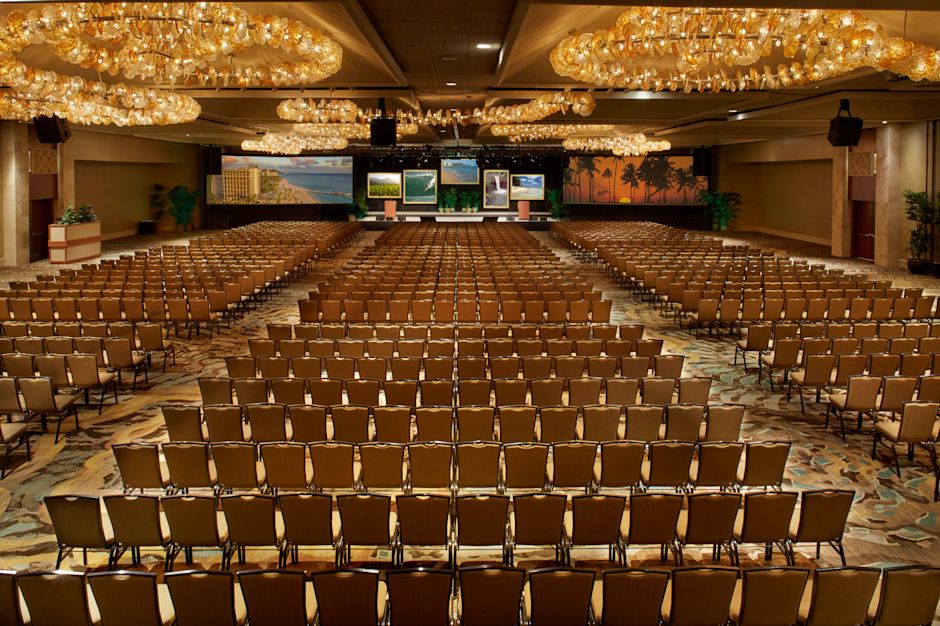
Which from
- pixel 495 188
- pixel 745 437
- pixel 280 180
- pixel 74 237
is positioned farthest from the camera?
pixel 495 188

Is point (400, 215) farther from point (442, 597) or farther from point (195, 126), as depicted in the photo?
point (442, 597)

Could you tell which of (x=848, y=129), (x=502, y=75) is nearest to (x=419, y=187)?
(x=502, y=75)

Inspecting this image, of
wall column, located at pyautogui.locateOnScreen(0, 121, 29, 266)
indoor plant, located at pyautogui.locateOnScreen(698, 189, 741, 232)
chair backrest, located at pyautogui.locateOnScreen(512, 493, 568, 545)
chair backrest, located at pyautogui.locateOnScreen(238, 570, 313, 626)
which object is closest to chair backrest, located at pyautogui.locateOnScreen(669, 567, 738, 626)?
chair backrest, located at pyautogui.locateOnScreen(512, 493, 568, 545)

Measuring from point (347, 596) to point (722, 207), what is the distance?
41.3m

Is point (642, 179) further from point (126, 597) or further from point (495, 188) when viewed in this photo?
point (126, 597)

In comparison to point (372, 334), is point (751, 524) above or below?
below

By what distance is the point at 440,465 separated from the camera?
6758mm

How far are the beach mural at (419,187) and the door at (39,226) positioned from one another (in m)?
21.8

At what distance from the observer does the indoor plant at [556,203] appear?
45.5 m

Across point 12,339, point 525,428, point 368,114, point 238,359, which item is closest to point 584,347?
point 525,428

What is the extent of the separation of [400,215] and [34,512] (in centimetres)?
3999

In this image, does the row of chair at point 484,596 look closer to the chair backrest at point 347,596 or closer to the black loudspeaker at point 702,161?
the chair backrest at point 347,596

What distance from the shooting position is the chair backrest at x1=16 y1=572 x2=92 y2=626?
14.4 ft

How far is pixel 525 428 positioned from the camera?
25.5 feet
